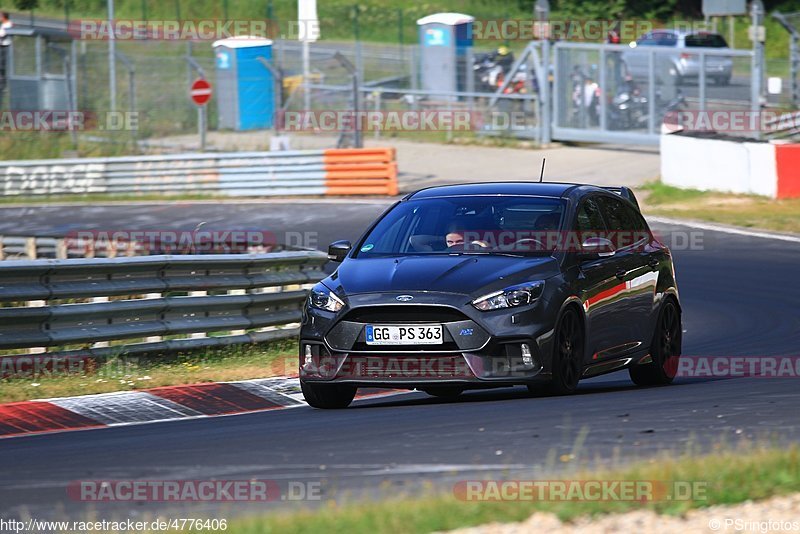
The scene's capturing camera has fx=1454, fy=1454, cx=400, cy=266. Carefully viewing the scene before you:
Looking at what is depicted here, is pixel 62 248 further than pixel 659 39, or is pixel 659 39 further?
pixel 659 39

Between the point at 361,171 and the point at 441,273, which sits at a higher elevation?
the point at 441,273

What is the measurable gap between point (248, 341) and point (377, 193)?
52.2 feet

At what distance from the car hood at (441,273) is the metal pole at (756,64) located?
19822 millimetres

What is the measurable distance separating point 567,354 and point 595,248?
82cm

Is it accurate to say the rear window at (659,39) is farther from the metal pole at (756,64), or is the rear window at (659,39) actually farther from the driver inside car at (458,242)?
the driver inside car at (458,242)

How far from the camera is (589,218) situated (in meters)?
10.3

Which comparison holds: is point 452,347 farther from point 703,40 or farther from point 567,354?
point 703,40

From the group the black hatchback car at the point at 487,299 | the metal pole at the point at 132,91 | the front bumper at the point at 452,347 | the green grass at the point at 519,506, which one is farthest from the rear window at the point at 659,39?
the green grass at the point at 519,506

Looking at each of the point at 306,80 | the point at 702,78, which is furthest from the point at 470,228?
the point at 306,80

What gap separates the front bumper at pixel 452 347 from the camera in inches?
349

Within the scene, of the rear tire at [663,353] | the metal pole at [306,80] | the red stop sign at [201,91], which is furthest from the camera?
the metal pole at [306,80]

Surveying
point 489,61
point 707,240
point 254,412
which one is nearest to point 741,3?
point 489,61

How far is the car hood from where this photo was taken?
29.6 ft

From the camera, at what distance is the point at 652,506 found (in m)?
5.65
